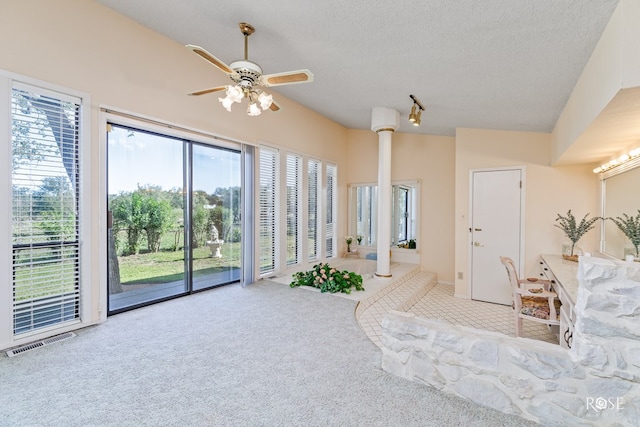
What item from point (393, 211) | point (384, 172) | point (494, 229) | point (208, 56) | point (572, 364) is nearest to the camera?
point (572, 364)

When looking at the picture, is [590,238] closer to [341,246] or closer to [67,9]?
[341,246]

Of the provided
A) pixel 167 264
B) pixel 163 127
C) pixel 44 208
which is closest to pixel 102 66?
pixel 163 127

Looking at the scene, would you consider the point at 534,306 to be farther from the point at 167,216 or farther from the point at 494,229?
the point at 167,216

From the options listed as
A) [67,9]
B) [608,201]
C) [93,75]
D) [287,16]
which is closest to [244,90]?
[287,16]

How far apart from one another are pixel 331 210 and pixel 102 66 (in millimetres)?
4252

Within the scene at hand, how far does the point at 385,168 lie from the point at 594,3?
9.88 ft

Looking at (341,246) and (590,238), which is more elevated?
(590,238)

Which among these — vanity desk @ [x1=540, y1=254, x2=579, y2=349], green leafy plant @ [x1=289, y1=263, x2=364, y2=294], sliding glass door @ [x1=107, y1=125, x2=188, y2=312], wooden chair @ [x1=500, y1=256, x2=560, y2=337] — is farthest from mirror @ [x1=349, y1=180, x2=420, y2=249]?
sliding glass door @ [x1=107, y1=125, x2=188, y2=312]

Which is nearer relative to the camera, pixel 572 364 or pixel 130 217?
pixel 572 364

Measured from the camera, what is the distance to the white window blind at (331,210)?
19.5 ft

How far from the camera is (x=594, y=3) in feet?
5.19

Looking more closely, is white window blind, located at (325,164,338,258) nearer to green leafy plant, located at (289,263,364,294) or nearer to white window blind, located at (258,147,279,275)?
white window blind, located at (258,147,279,275)

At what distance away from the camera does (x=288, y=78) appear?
242 centimetres

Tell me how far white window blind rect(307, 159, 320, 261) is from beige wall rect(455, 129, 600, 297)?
255cm
